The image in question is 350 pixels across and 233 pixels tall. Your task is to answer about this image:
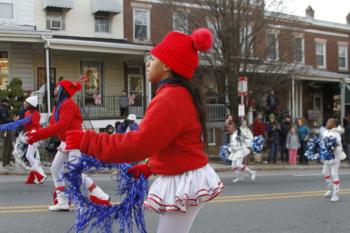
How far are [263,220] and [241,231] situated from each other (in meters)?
0.94

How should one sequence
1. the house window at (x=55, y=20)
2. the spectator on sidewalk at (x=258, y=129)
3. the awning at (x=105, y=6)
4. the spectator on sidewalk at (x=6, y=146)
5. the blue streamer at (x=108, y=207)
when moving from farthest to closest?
the awning at (x=105, y=6), the house window at (x=55, y=20), the spectator on sidewalk at (x=258, y=129), the spectator on sidewalk at (x=6, y=146), the blue streamer at (x=108, y=207)

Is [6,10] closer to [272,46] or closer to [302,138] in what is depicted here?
[272,46]

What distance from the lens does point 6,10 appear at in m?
21.8

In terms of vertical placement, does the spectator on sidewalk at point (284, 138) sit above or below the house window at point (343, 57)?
below

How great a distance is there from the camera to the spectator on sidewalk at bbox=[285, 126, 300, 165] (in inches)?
761

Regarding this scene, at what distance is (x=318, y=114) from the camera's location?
1342 inches

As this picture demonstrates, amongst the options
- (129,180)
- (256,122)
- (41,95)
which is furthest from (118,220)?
(41,95)

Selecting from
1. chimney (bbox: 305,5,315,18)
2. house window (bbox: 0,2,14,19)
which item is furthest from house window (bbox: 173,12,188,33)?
chimney (bbox: 305,5,315,18)

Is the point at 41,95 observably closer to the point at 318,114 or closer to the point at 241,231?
the point at 241,231

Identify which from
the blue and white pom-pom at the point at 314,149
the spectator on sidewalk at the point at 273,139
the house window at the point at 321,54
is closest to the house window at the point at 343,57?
the house window at the point at 321,54

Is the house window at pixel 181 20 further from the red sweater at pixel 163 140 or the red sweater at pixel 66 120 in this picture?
the red sweater at pixel 163 140

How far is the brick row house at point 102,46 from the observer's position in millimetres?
20844

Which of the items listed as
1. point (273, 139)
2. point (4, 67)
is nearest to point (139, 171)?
point (273, 139)

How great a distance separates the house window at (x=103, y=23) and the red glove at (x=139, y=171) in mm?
21220
